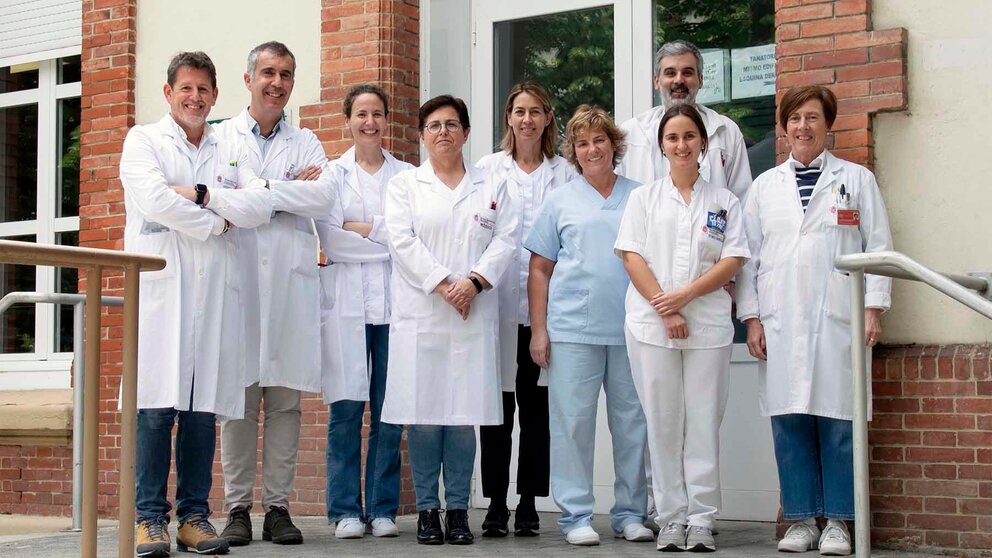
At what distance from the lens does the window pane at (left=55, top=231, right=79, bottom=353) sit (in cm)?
923

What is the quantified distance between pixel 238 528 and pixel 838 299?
2.67m

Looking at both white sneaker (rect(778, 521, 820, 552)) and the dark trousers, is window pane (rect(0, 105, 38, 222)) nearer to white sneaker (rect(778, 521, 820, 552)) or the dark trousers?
the dark trousers

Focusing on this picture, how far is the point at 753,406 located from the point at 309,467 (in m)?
2.58

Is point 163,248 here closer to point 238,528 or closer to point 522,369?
point 238,528

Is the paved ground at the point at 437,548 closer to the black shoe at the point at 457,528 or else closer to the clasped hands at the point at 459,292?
the black shoe at the point at 457,528

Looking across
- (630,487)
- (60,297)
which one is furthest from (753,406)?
(60,297)

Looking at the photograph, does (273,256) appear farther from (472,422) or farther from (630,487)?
(630,487)

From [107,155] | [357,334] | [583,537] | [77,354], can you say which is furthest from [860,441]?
[107,155]

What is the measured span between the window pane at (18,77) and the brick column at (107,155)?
0.94m

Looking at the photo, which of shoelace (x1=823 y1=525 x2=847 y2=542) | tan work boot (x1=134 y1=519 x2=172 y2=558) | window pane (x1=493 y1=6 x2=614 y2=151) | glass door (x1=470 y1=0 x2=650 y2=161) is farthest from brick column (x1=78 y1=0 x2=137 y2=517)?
shoelace (x1=823 y1=525 x2=847 y2=542)

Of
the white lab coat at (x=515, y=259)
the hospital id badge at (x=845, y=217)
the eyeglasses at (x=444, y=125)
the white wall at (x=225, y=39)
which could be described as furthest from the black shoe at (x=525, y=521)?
the white wall at (x=225, y=39)

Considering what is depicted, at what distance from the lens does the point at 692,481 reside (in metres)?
5.46

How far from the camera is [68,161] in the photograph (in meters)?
9.46

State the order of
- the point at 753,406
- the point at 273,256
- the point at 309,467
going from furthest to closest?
1. the point at 309,467
2. the point at 753,406
3. the point at 273,256
